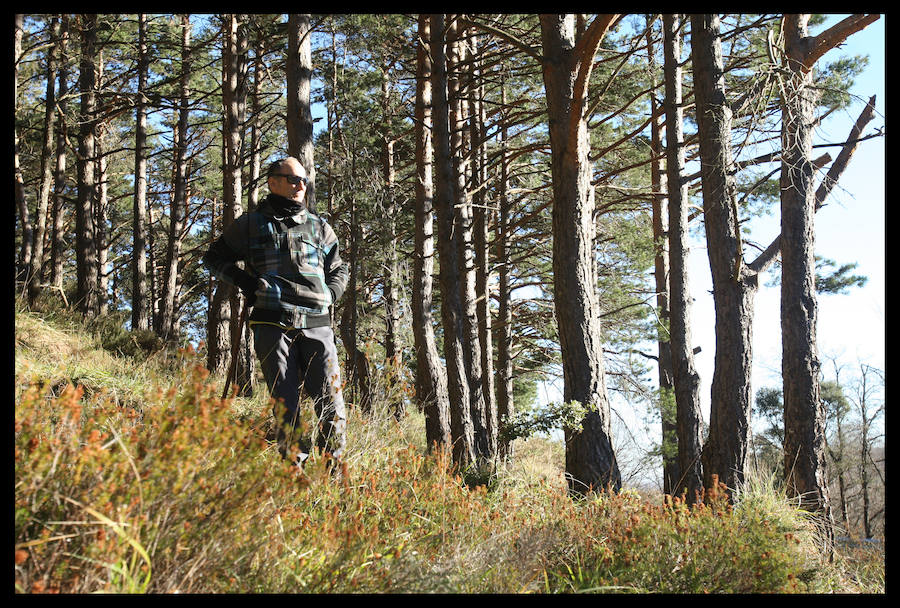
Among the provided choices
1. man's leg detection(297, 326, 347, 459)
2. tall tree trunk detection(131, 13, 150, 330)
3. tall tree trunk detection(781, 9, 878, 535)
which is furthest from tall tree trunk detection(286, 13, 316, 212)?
tall tree trunk detection(131, 13, 150, 330)

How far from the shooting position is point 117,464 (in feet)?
7.77

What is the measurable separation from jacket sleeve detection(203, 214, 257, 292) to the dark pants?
35cm

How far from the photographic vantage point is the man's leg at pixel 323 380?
414 cm

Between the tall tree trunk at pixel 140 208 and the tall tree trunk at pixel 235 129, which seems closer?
the tall tree trunk at pixel 235 129

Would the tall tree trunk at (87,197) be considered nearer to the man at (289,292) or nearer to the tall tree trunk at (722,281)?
the man at (289,292)

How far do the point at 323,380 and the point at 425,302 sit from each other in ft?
19.0

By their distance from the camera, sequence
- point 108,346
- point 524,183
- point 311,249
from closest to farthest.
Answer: point 311,249 → point 108,346 → point 524,183

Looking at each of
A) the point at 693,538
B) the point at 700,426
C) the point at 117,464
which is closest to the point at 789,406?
the point at 700,426

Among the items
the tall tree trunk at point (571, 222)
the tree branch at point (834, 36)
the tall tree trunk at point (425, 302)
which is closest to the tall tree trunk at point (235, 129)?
the tall tree trunk at point (425, 302)

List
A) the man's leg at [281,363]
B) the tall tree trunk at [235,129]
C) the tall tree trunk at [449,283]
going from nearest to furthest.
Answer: the man's leg at [281,363] < the tall tree trunk at [449,283] < the tall tree trunk at [235,129]

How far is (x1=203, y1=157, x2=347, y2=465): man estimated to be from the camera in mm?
4113

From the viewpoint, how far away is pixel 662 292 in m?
14.6
